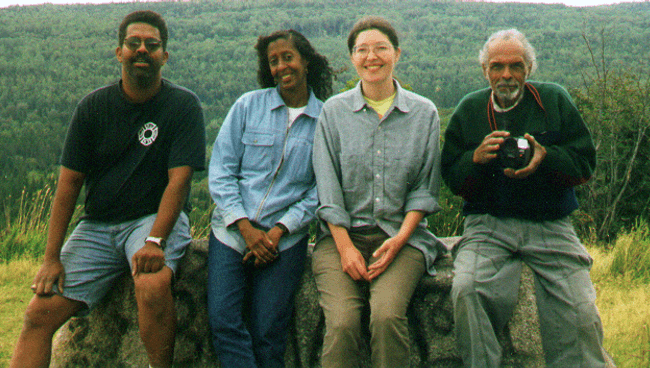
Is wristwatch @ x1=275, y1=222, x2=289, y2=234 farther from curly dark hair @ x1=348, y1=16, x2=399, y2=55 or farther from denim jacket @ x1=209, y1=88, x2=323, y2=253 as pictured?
curly dark hair @ x1=348, y1=16, x2=399, y2=55

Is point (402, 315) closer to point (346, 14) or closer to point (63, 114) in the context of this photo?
point (63, 114)

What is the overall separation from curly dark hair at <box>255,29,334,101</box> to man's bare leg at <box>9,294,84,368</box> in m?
1.74

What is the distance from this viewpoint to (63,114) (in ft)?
211

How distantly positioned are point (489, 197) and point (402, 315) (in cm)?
84

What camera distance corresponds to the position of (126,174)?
3025 mm

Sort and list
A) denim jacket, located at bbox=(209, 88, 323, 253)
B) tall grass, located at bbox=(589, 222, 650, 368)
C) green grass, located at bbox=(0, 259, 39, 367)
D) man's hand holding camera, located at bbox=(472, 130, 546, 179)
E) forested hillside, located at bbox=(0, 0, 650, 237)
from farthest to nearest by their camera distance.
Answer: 1. forested hillside, located at bbox=(0, 0, 650, 237)
2. green grass, located at bbox=(0, 259, 39, 367)
3. tall grass, located at bbox=(589, 222, 650, 368)
4. denim jacket, located at bbox=(209, 88, 323, 253)
5. man's hand holding camera, located at bbox=(472, 130, 546, 179)

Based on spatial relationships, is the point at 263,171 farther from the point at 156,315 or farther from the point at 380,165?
the point at 156,315

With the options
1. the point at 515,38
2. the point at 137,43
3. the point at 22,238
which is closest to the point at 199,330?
the point at 137,43

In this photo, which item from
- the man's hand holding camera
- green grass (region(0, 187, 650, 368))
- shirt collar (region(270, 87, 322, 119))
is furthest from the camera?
green grass (region(0, 187, 650, 368))

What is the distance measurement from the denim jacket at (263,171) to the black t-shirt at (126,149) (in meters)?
0.17

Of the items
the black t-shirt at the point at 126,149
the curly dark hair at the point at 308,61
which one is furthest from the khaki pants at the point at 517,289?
the black t-shirt at the point at 126,149

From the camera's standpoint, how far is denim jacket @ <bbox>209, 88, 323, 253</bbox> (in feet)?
9.89

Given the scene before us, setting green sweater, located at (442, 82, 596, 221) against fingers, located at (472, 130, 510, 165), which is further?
green sweater, located at (442, 82, 596, 221)

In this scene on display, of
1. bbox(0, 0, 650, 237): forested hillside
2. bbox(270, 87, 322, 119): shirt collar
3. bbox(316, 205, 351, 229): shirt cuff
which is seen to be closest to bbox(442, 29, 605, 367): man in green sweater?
bbox(316, 205, 351, 229): shirt cuff
